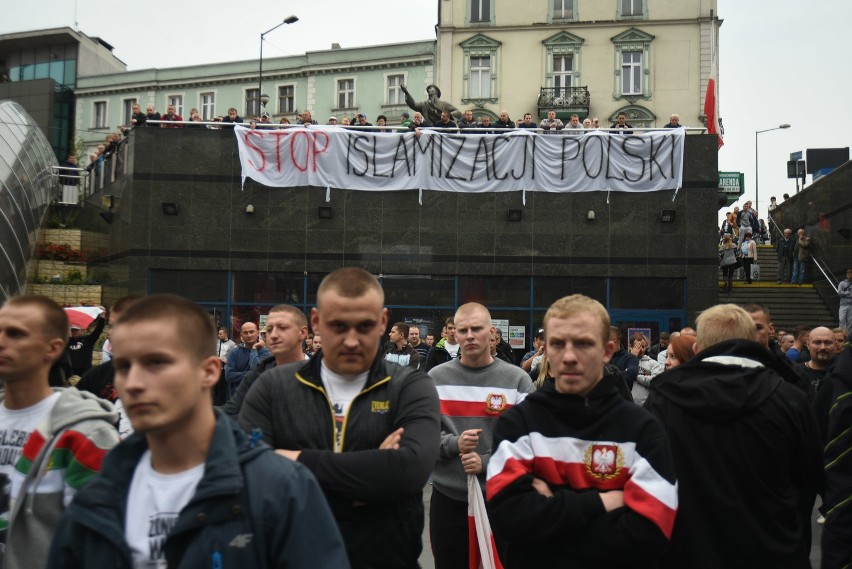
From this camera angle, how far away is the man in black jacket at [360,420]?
3045 millimetres

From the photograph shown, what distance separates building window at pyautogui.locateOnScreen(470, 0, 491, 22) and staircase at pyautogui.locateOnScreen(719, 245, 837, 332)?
2223cm

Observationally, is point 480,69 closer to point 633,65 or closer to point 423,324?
point 633,65

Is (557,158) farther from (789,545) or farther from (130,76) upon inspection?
(130,76)

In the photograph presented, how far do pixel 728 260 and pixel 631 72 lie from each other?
2087 cm

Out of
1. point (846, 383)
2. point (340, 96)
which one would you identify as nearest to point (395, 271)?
point (846, 383)

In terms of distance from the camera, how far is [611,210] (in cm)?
2170

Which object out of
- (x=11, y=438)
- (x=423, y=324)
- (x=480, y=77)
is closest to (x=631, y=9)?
(x=480, y=77)

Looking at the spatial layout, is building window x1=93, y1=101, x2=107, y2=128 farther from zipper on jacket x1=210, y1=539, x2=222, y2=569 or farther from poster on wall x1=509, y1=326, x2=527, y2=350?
zipper on jacket x1=210, y1=539, x2=222, y2=569

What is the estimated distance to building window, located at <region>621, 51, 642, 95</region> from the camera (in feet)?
137

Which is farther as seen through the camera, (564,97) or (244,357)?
(564,97)

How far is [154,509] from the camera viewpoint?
92.1 inches

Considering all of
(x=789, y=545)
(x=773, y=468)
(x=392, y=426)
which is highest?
(x=392, y=426)

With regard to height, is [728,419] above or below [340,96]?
below

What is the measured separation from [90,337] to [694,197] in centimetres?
1687
